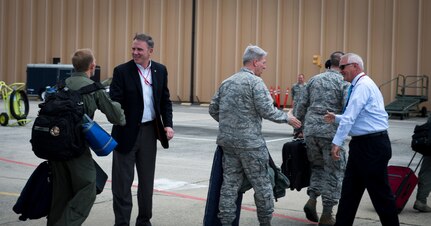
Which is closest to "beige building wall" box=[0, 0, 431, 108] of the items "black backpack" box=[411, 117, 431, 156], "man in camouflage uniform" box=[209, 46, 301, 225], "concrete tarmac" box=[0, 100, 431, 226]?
"concrete tarmac" box=[0, 100, 431, 226]

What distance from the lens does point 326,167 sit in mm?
7863

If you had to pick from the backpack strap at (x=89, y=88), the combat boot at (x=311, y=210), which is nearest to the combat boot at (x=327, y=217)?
the combat boot at (x=311, y=210)

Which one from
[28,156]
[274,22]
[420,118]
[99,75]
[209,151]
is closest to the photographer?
[28,156]

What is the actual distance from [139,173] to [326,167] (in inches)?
75.9

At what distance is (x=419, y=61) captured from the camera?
30.6 m

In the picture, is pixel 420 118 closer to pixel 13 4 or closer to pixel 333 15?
pixel 333 15

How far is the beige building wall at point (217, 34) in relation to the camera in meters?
31.2

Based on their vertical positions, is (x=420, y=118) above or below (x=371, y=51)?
below

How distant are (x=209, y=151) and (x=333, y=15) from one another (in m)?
18.3

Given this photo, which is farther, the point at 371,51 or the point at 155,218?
the point at 371,51

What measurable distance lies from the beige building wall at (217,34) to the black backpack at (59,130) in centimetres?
2607

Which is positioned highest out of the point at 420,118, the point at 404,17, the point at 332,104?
the point at 404,17

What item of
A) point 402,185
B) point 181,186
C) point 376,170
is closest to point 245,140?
point 376,170

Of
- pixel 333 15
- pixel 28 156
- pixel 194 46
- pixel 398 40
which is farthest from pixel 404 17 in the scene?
pixel 28 156
